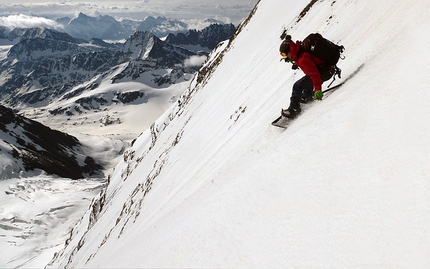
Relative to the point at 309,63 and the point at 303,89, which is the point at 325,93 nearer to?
the point at 303,89

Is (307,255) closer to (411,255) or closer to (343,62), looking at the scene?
(411,255)

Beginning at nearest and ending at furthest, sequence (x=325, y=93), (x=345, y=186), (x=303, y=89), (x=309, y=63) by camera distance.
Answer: (x=345, y=186) < (x=309, y=63) < (x=303, y=89) < (x=325, y=93)

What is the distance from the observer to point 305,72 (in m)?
6.30

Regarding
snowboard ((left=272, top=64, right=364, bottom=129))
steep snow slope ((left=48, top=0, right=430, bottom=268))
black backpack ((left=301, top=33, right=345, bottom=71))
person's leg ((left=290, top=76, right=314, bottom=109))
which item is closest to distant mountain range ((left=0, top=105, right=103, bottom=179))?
snowboard ((left=272, top=64, right=364, bottom=129))

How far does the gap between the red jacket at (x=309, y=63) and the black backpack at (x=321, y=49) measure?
0.10 meters

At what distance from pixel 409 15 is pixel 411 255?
6.14 metres

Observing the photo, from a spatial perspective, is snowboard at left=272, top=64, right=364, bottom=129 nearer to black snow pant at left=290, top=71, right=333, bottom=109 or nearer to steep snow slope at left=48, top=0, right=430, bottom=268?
steep snow slope at left=48, top=0, right=430, bottom=268

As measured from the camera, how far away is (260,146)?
7691 millimetres

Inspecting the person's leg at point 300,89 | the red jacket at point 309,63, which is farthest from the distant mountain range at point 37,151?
the red jacket at point 309,63

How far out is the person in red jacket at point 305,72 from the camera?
20.4 ft

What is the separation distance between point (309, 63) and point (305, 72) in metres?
0.21

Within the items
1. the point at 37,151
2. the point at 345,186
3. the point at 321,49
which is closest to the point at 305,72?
the point at 321,49

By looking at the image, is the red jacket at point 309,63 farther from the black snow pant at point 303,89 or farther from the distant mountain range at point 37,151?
the distant mountain range at point 37,151

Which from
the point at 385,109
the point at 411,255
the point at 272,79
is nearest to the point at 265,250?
the point at 411,255
